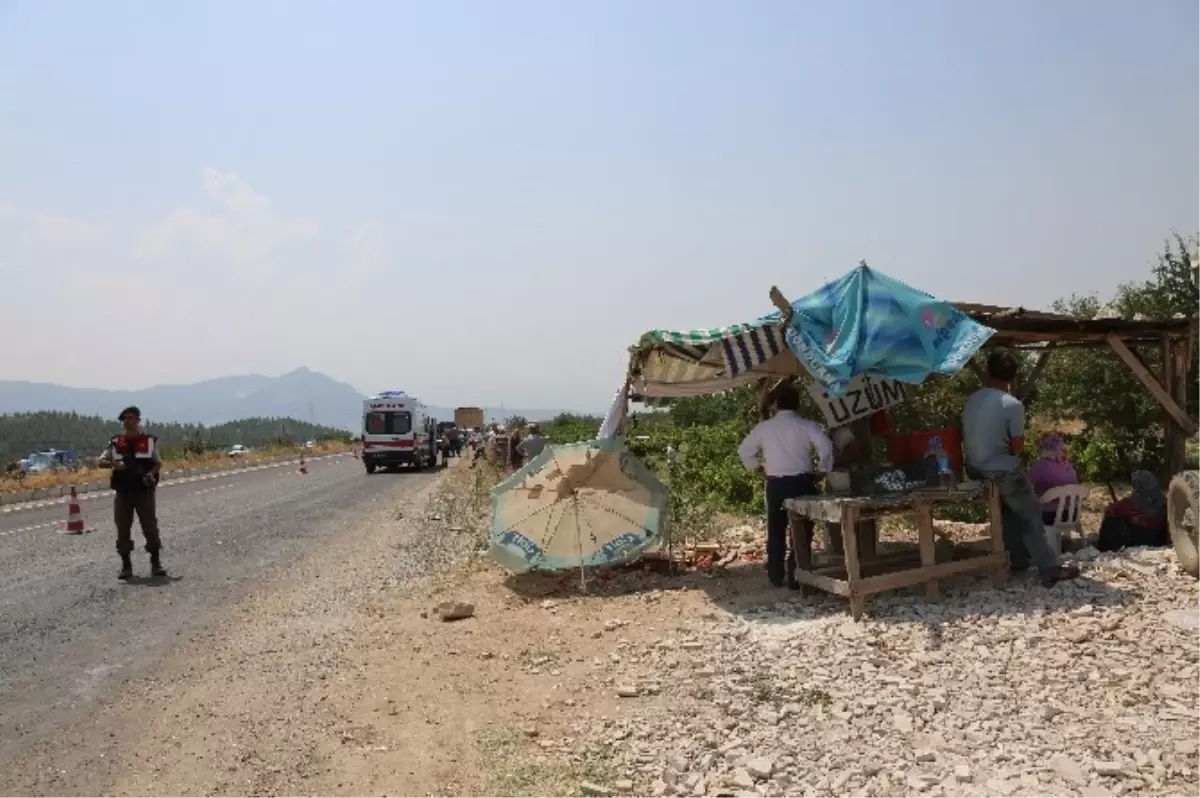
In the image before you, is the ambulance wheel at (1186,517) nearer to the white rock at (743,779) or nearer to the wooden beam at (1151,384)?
the wooden beam at (1151,384)

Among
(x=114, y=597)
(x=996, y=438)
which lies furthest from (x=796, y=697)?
(x=114, y=597)

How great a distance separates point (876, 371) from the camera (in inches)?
304

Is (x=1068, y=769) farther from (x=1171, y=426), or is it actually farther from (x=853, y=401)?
(x=1171, y=426)

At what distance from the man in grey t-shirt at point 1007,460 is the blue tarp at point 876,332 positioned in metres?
0.48

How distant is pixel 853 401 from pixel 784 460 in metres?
1.30

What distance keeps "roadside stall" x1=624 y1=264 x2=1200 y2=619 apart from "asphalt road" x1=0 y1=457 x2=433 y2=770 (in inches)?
208

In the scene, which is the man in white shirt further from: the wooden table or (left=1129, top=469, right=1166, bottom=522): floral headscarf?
(left=1129, top=469, right=1166, bottom=522): floral headscarf

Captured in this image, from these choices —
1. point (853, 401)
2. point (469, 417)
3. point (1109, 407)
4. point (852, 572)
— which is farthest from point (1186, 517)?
point (469, 417)

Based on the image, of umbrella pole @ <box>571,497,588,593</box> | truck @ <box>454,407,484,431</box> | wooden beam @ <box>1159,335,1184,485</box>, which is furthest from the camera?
truck @ <box>454,407,484,431</box>

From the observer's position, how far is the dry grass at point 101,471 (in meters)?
27.7

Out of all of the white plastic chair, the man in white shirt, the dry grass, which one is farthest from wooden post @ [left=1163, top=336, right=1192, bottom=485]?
the dry grass

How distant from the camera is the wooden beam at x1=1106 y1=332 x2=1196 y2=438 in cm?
922

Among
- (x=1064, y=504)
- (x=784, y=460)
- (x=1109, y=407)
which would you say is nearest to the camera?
(x=784, y=460)

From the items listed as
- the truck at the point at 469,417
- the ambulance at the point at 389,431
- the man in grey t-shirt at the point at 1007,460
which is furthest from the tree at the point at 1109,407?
the truck at the point at 469,417
